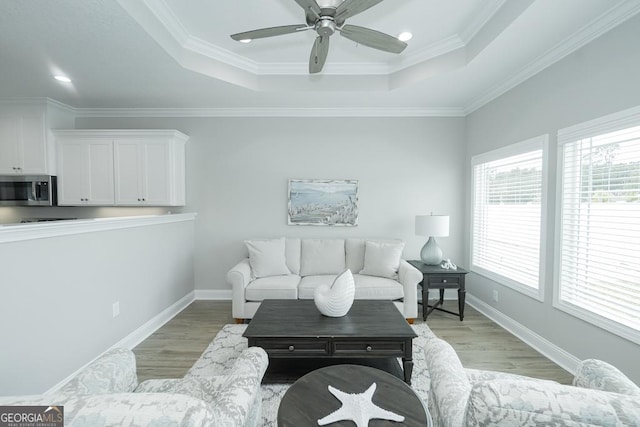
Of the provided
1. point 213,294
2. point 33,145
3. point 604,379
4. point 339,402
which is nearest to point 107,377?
point 339,402

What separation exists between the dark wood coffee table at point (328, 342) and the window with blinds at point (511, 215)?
168 cm

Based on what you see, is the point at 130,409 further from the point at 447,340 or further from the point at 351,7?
the point at 447,340

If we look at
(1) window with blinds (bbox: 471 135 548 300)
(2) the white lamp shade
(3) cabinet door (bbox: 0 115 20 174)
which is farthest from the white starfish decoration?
(3) cabinet door (bbox: 0 115 20 174)

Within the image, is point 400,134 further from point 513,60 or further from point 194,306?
point 194,306

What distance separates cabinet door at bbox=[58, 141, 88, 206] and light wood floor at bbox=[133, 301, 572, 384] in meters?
2.17

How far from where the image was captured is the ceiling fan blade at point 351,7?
1.69 meters

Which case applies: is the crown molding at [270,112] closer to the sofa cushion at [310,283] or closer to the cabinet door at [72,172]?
the cabinet door at [72,172]

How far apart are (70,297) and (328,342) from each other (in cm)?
206

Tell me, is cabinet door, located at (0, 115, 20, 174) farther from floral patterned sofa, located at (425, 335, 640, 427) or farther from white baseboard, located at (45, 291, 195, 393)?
floral patterned sofa, located at (425, 335, 640, 427)

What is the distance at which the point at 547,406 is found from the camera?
835 mm

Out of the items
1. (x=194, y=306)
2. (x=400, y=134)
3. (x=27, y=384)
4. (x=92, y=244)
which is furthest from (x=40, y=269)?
(x=400, y=134)

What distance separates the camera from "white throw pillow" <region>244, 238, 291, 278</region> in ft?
12.0

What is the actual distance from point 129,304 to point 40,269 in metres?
1.06

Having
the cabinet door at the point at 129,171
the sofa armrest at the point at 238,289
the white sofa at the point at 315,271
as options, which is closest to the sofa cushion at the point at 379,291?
the white sofa at the point at 315,271
